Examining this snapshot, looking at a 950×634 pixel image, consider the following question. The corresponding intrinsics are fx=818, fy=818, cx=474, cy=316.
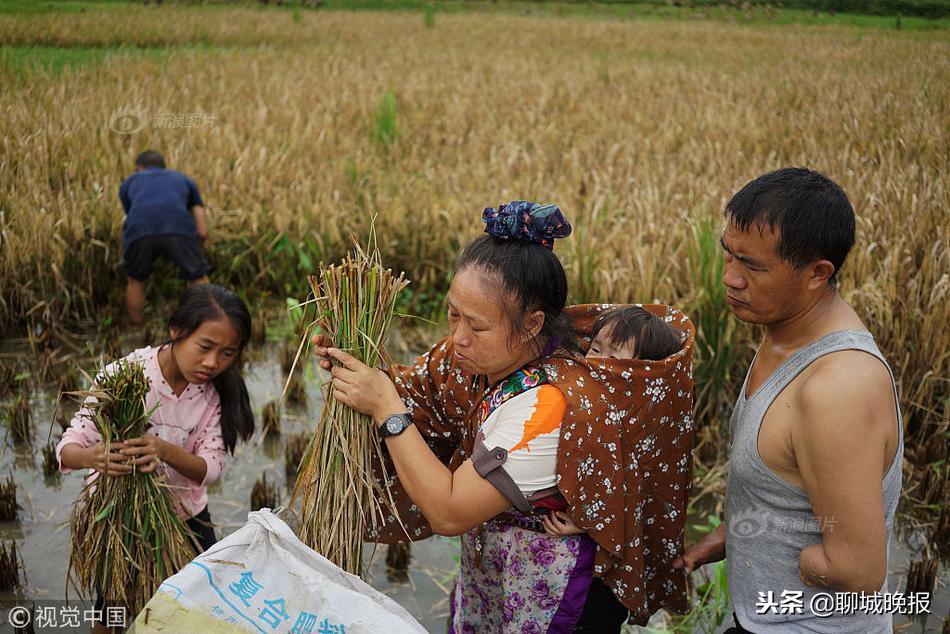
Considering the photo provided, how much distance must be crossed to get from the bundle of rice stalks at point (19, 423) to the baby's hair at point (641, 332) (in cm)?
263

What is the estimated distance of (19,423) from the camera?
131 inches

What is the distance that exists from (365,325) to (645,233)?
2903mm

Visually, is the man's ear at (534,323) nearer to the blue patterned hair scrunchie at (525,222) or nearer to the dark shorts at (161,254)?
the blue patterned hair scrunchie at (525,222)

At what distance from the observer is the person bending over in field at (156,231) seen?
14.5ft

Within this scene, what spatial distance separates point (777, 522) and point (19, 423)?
119 inches

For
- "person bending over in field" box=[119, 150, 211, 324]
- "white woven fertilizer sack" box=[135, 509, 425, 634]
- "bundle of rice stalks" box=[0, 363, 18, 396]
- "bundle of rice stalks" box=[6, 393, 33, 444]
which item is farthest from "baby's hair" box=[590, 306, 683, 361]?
"person bending over in field" box=[119, 150, 211, 324]

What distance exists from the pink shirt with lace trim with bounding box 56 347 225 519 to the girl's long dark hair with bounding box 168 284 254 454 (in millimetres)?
28

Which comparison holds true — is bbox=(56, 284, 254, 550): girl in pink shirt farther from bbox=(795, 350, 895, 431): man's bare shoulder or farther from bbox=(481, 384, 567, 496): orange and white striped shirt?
bbox=(795, 350, 895, 431): man's bare shoulder

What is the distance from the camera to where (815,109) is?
24.2 ft

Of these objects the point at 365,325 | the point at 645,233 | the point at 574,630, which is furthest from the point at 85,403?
the point at 645,233

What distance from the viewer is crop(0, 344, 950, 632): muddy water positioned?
260cm

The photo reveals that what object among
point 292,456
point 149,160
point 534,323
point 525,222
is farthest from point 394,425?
point 149,160

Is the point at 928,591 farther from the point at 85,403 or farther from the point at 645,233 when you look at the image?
the point at 85,403

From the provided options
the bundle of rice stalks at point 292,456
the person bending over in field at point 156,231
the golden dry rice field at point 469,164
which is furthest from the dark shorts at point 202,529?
the person bending over in field at point 156,231
